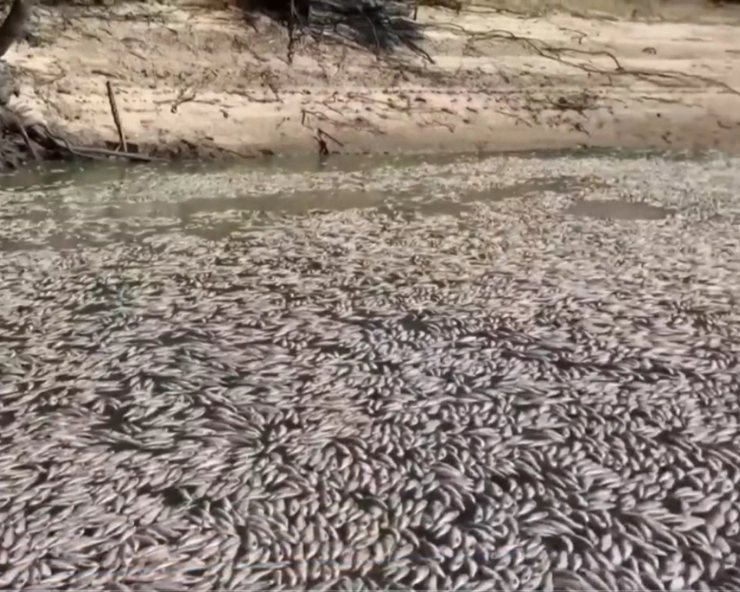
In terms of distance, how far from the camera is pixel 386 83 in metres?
2.30

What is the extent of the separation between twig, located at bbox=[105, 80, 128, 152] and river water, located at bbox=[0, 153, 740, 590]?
879 millimetres

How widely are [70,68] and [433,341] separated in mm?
1793

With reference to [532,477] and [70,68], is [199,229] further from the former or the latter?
[70,68]

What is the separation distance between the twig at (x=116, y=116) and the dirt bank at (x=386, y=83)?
15mm

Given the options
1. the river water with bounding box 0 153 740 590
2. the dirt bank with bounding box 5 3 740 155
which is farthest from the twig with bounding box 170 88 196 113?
the river water with bounding box 0 153 740 590

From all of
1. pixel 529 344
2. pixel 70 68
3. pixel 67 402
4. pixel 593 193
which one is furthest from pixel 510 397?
pixel 70 68

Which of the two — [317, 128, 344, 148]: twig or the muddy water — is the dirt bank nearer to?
[317, 128, 344, 148]: twig

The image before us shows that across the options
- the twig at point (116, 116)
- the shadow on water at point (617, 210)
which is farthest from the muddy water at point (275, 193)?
the twig at point (116, 116)

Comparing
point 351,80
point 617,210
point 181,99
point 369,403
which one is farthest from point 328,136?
point 369,403

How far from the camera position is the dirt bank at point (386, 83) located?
2.12 metres

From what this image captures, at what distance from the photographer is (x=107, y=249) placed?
103 cm

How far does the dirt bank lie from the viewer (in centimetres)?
212

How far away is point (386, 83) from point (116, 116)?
0.78 metres

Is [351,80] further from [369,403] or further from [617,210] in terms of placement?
[369,403]
